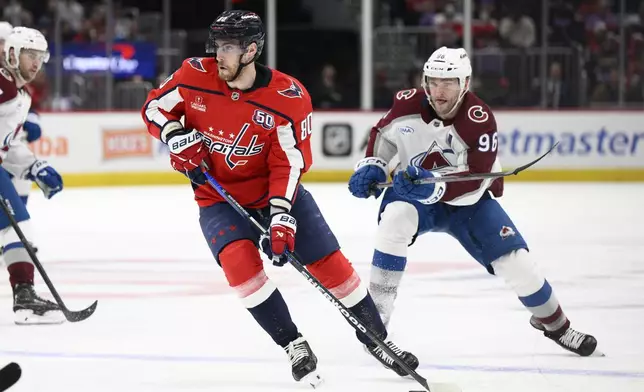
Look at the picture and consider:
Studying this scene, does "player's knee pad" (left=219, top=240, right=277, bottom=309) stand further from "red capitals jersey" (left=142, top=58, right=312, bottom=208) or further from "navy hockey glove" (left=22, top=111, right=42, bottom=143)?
"navy hockey glove" (left=22, top=111, right=42, bottom=143)

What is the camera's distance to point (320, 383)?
3.56 meters

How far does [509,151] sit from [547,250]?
4440mm

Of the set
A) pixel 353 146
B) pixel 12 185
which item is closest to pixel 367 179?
pixel 12 185

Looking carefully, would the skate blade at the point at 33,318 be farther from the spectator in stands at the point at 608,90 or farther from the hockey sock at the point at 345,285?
the spectator in stands at the point at 608,90

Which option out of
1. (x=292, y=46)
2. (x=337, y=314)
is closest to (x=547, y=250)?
(x=337, y=314)

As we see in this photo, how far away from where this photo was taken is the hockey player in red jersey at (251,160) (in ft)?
11.5

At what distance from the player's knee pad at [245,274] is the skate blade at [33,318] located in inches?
57.9

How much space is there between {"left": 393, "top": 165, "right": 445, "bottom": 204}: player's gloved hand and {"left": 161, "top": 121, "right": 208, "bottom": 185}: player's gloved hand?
2.23ft

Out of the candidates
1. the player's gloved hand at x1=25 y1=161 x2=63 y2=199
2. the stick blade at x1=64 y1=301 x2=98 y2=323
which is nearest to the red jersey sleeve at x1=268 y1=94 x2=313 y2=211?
the stick blade at x1=64 y1=301 x2=98 y2=323

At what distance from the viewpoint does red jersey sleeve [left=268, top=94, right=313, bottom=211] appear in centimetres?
354

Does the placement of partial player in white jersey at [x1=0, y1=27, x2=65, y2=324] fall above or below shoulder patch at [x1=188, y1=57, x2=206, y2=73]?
below

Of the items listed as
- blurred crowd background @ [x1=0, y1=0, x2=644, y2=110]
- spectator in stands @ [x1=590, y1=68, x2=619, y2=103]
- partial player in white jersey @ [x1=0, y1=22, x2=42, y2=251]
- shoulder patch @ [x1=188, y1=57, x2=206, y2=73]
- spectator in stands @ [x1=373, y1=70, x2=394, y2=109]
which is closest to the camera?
shoulder patch @ [x1=188, y1=57, x2=206, y2=73]

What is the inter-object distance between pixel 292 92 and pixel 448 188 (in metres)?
0.72

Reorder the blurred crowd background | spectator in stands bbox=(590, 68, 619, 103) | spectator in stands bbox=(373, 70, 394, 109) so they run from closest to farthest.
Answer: spectator in stands bbox=(590, 68, 619, 103) → the blurred crowd background → spectator in stands bbox=(373, 70, 394, 109)
